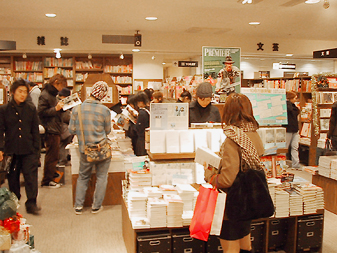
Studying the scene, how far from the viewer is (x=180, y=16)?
707 centimetres

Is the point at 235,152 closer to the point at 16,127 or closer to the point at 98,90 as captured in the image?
the point at 98,90

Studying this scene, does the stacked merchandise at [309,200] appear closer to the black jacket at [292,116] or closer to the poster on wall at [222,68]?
the poster on wall at [222,68]

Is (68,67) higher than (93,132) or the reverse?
higher

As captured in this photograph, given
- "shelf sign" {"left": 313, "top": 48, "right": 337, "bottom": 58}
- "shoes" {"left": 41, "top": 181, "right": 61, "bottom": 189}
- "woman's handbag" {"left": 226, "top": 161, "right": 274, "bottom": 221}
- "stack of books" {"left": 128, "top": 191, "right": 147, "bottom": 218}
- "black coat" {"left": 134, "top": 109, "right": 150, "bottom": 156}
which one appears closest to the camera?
"woman's handbag" {"left": 226, "top": 161, "right": 274, "bottom": 221}

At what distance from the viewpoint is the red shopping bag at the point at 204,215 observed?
229cm

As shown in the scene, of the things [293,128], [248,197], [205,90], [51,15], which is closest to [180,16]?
[51,15]

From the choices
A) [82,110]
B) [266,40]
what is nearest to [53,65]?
[266,40]

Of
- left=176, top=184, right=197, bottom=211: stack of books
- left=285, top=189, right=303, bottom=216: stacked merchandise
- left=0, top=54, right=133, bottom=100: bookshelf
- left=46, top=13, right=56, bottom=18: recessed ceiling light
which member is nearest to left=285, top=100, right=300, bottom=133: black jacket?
left=285, top=189, right=303, bottom=216: stacked merchandise

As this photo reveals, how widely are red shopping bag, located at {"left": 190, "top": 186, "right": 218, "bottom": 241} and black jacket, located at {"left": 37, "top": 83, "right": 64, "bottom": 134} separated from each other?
3474 mm

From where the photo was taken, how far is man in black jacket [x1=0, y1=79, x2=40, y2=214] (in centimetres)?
391

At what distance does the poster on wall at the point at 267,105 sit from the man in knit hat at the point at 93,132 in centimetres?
173

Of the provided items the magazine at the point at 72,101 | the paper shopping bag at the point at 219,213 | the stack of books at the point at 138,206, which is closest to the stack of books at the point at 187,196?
the stack of books at the point at 138,206

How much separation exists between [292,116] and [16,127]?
4.96 m

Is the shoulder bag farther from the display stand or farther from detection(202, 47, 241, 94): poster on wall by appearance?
the display stand
